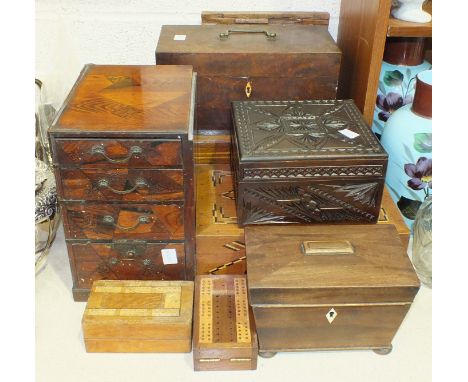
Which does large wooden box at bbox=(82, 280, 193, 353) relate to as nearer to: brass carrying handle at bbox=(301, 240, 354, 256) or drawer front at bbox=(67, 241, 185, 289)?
drawer front at bbox=(67, 241, 185, 289)

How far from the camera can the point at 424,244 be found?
5.53ft

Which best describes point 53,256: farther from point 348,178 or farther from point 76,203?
point 348,178

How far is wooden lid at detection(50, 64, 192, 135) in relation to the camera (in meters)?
1.30

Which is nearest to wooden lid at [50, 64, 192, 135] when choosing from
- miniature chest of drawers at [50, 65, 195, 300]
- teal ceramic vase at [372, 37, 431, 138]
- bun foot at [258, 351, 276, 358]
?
miniature chest of drawers at [50, 65, 195, 300]

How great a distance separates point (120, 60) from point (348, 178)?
1054 mm

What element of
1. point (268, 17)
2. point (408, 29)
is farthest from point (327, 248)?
point (268, 17)

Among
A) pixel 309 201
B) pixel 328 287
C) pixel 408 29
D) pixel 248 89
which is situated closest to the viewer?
pixel 328 287

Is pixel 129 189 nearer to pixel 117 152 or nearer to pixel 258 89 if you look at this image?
pixel 117 152

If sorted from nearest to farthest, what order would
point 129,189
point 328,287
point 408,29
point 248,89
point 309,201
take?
point 328,287 < point 129,189 < point 309,201 < point 408,29 < point 248,89

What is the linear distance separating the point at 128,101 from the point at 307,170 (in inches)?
20.2

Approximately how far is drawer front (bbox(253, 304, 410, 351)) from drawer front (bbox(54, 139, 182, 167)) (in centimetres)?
44

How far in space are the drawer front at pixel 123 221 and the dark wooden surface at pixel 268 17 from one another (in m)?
0.84

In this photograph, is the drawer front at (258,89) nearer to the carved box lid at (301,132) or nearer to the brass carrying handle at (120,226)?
the carved box lid at (301,132)

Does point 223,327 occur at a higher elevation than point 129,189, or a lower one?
lower
